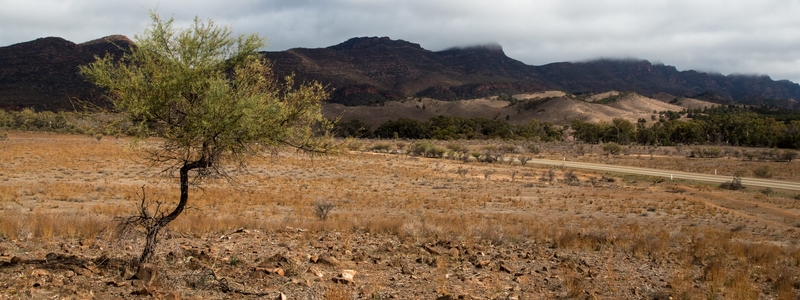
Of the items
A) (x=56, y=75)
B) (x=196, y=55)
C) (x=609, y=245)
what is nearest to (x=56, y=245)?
(x=196, y=55)

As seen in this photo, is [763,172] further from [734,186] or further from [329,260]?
[329,260]

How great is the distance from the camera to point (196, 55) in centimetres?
786

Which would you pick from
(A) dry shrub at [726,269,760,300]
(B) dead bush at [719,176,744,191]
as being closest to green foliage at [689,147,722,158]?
(B) dead bush at [719,176,744,191]

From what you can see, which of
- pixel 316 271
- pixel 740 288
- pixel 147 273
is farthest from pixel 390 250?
pixel 740 288

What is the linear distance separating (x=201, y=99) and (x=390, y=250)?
5.59m

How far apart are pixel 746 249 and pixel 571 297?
8.02 meters

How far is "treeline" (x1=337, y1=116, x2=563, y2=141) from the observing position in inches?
3917

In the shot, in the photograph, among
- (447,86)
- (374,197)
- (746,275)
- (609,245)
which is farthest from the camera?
(447,86)

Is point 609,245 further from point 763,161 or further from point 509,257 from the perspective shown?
point 763,161

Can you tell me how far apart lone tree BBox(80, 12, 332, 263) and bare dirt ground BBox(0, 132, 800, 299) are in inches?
34.7

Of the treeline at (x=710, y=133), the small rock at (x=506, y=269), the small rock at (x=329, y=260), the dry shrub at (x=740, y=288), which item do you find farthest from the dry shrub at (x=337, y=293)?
the treeline at (x=710, y=133)

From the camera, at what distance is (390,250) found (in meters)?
11.1

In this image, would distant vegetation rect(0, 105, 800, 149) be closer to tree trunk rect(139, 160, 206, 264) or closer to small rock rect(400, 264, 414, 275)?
small rock rect(400, 264, 414, 275)

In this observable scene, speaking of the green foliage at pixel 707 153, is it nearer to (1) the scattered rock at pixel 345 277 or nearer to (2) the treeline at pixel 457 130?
(2) the treeline at pixel 457 130
